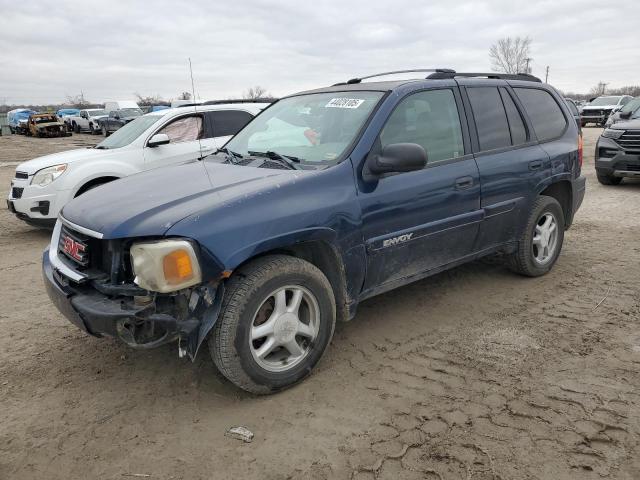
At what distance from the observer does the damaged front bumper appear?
8.55ft

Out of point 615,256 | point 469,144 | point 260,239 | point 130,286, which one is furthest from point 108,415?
point 615,256

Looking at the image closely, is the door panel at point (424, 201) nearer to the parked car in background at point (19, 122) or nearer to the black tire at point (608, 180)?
the black tire at point (608, 180)

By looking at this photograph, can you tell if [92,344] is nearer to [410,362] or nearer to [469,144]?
[410,362]

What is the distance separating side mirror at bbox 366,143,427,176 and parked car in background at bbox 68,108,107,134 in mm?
31668

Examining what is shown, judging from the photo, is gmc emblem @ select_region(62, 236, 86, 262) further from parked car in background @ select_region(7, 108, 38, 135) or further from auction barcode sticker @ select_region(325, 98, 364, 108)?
parked car in background @ select_region(7, 108, 38, 135)

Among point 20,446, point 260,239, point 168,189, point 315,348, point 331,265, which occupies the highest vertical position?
point 168,189

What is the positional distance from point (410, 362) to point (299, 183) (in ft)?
4.53

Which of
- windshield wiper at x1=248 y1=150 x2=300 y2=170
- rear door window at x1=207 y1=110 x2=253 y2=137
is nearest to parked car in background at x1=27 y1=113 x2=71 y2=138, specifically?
rear door window at x1=207 y1=110 x2=253 y2=137

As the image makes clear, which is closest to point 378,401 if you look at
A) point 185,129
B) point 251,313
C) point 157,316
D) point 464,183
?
point 251,313

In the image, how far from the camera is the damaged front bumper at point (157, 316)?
2.61 meters

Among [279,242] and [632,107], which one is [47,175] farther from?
[632,107]

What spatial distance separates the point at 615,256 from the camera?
5.47 m

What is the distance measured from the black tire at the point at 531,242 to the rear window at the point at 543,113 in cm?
60

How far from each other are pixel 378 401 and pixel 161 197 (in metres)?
1.74
